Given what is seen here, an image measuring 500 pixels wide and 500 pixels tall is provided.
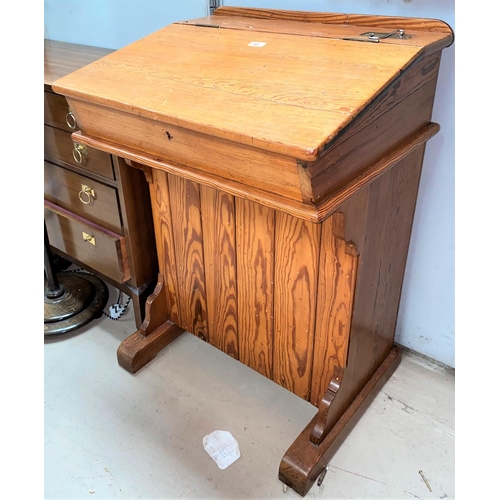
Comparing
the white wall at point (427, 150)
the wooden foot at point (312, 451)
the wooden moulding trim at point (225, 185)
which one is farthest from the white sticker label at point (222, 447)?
the wooden moulding trim at point (225, 185)

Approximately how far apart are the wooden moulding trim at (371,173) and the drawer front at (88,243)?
100 cm

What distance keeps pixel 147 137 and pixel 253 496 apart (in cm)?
105

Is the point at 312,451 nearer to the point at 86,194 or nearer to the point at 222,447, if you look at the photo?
the point at 222,447

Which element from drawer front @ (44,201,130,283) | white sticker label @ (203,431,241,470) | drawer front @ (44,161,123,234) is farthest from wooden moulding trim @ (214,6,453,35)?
white sticker label @ (203,431,241,470)

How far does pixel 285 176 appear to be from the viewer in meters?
0.92

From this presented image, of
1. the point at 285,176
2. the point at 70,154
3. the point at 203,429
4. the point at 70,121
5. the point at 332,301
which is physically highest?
the point at 285,176

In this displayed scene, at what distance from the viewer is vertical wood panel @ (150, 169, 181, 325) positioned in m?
1.58

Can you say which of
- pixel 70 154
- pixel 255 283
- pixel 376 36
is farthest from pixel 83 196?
pixel 376 36

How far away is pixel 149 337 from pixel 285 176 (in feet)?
3.72

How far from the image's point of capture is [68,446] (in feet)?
5.07

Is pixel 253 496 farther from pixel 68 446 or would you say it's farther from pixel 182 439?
pixel 68 446

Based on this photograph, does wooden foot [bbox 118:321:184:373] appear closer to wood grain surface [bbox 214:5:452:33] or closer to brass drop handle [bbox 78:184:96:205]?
brass drop handle [bbox 78:184:96:205]

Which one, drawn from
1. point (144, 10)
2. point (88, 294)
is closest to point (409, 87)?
point (144, 10)
